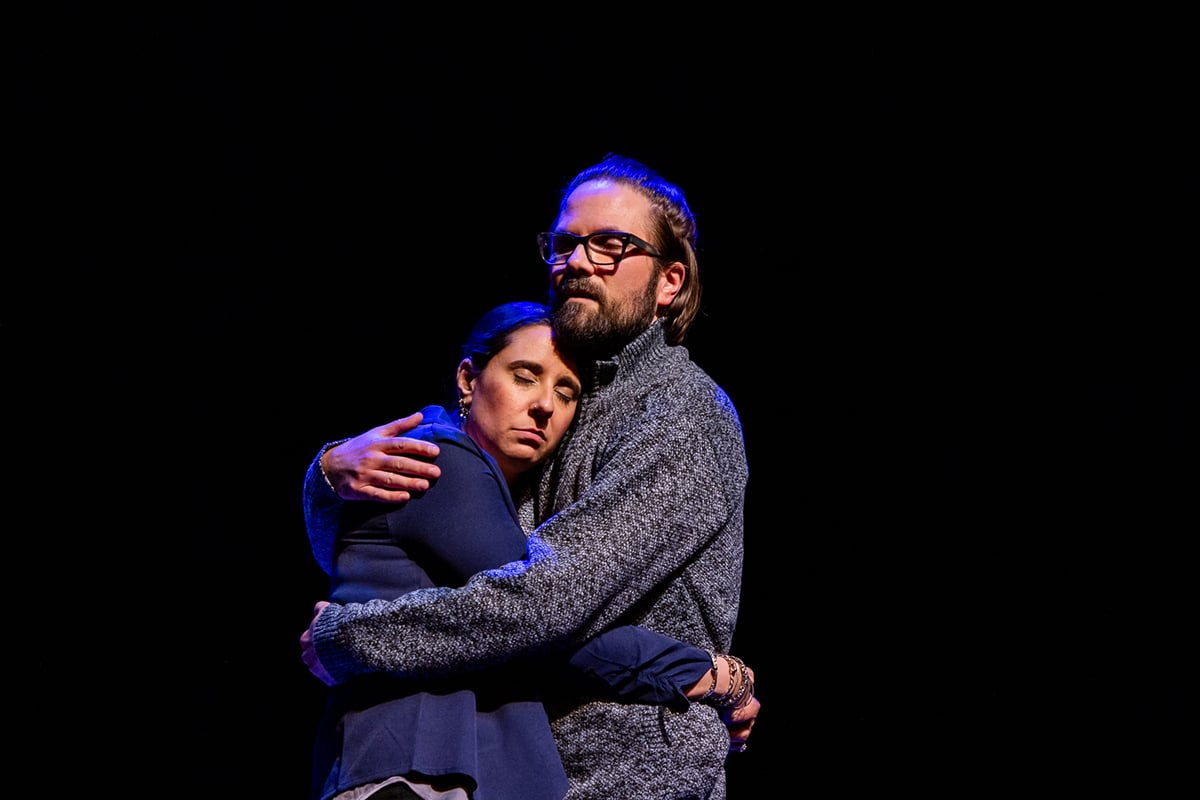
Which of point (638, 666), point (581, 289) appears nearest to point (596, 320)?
point (581, 289)

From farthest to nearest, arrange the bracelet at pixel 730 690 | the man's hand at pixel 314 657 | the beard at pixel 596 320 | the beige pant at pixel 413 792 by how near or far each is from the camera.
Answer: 1. the beard at pixel 596 320
2. the bracelet at pixel 730 690
3. the man's hand at pixel 314 657
4. the beige pant at pixel 413 792

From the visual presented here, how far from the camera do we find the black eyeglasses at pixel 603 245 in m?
2.36

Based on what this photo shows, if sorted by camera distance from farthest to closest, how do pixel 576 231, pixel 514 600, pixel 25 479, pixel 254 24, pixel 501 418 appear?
pixel 254 24, pixel 25 479, pixel 576 231, pixel 501 418, pixel 514 600

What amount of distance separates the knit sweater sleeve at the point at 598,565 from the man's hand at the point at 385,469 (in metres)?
0.19

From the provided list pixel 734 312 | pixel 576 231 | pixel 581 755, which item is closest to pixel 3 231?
pixel 576 231

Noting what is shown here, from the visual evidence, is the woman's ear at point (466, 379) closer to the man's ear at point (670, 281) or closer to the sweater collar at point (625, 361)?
the sweater collar at point (625, 361)

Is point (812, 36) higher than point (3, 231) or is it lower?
higher

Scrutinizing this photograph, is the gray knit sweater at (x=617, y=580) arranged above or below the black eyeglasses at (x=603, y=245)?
below

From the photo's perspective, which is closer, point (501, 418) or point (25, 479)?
point (501, 418)

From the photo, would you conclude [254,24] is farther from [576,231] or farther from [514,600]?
[514,600]

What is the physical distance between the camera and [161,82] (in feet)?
11.5

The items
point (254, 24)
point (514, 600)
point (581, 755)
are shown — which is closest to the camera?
point (514, 600)

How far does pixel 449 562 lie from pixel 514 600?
0.16 m

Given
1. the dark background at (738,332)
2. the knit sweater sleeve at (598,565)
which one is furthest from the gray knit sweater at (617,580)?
the dark background at (738,332)
